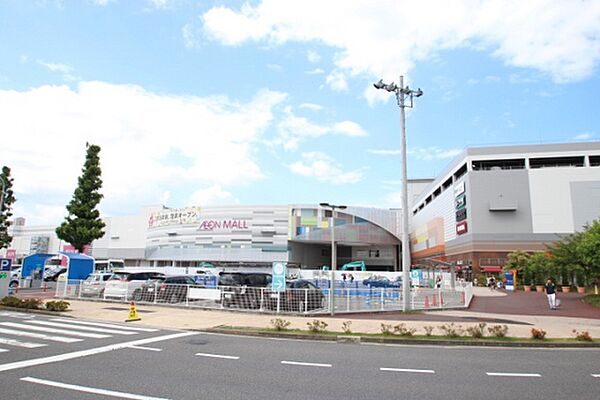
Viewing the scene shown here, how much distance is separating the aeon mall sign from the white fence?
64.1 m

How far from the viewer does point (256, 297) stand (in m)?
18.7

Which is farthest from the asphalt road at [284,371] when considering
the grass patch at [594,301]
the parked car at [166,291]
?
the grass patch at [594,301]

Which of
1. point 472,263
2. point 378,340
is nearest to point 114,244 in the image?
point 472,263

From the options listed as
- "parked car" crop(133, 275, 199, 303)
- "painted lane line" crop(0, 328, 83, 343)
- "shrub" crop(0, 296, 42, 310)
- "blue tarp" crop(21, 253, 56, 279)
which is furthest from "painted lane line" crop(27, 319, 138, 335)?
"blue tarp" crop(21, 253, 56, 279)

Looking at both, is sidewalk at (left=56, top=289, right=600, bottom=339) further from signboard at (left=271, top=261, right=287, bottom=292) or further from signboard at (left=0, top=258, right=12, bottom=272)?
signboard at (left=0, top=258, right=12, bottom=272)

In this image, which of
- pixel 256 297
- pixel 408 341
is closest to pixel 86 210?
pixel 256 297

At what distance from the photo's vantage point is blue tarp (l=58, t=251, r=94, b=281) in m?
27.8

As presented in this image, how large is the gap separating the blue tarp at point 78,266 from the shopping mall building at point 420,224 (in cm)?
3736

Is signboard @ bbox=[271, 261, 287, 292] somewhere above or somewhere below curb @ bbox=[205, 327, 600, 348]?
above

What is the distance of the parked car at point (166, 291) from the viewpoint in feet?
68.5

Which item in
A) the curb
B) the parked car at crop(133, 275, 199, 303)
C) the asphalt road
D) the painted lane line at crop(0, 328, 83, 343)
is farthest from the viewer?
the parked car at crop(133, 275, 199, 303)

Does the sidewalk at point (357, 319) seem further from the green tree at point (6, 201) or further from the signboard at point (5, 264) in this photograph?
the green tree at point (6, 201)

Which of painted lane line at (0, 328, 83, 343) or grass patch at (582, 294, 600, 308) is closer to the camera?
painted lane line at (0, 328, 83, 343)

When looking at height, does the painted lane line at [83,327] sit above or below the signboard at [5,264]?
below
